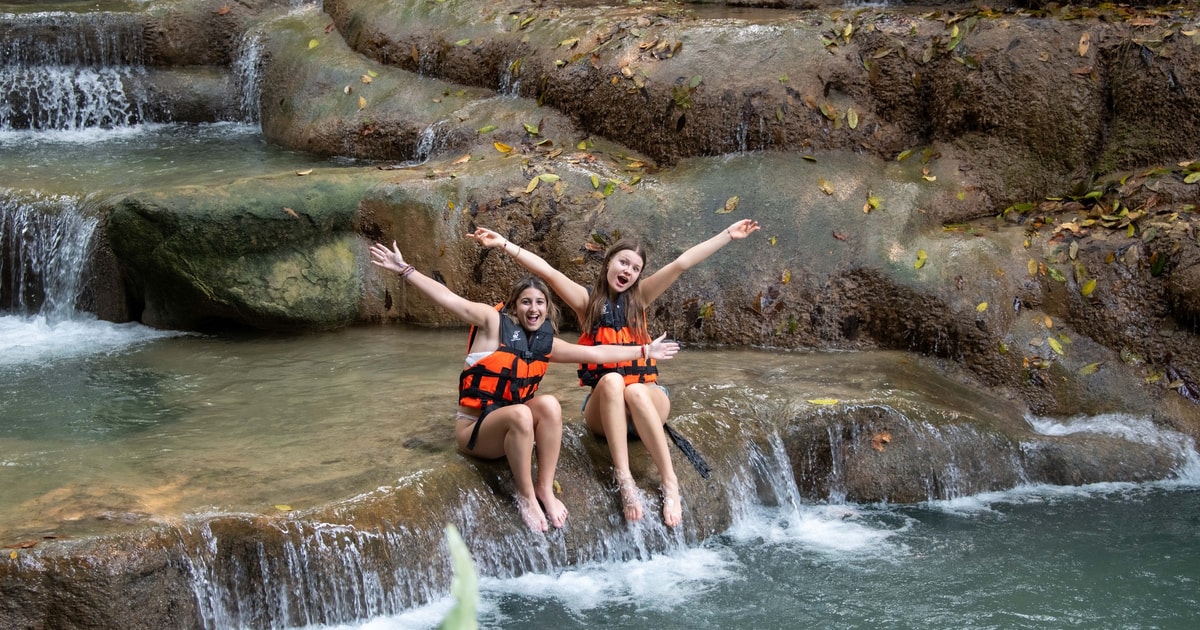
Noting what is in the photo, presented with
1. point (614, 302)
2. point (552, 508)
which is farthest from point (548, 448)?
point (614, 302)

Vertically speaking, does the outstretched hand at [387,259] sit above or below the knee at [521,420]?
above

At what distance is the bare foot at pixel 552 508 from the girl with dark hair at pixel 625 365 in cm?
33

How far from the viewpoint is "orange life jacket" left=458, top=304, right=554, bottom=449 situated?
18.2 ft

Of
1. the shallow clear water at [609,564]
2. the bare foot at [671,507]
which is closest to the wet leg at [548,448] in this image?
the shallow clear water at [609,564]

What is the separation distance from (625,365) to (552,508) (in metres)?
0.75

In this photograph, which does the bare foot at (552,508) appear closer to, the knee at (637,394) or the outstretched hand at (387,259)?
the knee at (637,394)

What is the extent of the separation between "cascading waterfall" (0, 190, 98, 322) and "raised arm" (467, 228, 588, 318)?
159 inches

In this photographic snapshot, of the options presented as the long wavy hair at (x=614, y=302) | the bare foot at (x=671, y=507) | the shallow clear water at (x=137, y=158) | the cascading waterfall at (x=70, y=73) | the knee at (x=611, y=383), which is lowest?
the bare foot at (x=671, y=507)

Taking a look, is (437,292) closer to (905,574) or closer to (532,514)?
(532,514)

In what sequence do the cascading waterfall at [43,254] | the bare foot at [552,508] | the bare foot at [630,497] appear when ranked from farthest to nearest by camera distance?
the cascading waterfall at [43,254] → the bare foot at [630,497] → the bare foot at [552,508]

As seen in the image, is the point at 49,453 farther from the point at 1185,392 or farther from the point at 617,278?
the point at 1185,392

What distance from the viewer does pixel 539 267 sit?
5.91m

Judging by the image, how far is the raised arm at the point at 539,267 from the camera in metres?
5.62

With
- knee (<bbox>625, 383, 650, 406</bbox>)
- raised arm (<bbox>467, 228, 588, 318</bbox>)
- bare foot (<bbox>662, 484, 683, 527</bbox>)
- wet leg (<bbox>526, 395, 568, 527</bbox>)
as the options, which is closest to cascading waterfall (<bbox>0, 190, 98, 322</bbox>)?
raised arm (<bbox>467, 228, 588, 318</bbox>)
